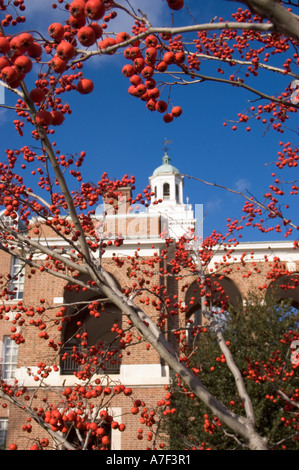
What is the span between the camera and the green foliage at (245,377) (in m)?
10.5

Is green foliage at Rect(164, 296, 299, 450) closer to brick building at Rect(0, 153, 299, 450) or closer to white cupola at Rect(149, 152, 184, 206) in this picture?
brick building at Rect(0, 153, 299, 450)

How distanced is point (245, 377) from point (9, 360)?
39.1 ft

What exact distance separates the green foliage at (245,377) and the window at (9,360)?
9.08 m

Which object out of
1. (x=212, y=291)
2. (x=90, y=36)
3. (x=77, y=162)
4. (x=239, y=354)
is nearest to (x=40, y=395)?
(x=239, y=354)

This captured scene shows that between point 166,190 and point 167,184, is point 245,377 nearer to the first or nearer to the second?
point 166,190

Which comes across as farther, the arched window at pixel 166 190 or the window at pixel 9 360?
the arched window at pixel 166 190

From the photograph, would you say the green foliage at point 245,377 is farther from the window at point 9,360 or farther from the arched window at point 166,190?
the arched window at point 166,190

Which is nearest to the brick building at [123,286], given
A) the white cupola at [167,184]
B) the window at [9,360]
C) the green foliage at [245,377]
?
the window at [9,360]

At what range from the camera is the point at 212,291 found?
7.88 m

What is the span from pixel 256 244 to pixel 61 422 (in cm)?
1441

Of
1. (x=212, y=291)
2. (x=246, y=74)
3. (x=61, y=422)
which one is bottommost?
(x=61, y=422)

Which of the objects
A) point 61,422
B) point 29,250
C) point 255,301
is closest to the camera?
point 61,422

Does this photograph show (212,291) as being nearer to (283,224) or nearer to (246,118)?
(283,224)

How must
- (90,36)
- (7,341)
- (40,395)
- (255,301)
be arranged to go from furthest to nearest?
(7,341)
(40,395)
(255,301)
(90,36)
